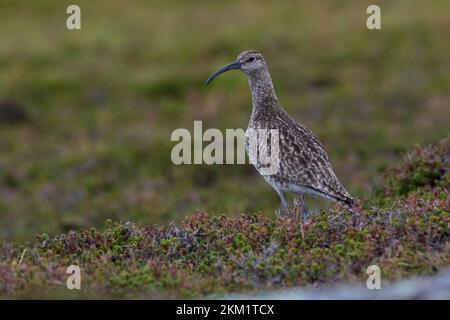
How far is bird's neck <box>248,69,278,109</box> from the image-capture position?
12016 mm

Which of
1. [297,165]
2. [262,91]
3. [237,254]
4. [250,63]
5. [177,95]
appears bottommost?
[237,254]

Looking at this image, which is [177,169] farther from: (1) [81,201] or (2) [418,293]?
(2) [418,293]

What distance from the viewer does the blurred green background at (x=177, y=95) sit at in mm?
19156

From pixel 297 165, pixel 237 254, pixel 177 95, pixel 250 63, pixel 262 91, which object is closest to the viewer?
pixel 237 254

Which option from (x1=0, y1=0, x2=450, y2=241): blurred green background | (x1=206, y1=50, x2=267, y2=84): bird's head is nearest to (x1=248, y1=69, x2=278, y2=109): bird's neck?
(x1=206, y1=50, x2=267, y2=84): bird's head

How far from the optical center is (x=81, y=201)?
18969mm

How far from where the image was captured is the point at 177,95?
25.5m

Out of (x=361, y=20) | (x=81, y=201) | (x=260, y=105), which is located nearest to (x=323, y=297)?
(x=260, y=105)

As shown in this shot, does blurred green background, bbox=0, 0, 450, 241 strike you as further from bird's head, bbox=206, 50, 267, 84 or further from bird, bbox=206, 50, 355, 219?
bird, bbox=206, 50, 355, 219

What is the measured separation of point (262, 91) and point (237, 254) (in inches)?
164

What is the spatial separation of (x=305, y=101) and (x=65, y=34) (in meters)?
10.4

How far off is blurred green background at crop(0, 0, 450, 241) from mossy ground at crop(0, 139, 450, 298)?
6319mm

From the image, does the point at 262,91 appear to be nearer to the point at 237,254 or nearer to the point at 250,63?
the point at 250,63

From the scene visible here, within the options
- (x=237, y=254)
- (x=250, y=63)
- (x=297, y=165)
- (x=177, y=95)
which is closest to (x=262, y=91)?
(x=250, y=63)
